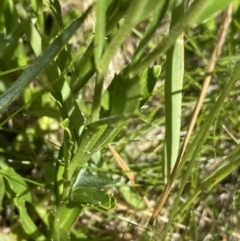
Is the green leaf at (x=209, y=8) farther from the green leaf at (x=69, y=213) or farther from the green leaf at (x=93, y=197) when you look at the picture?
the green leaf at (x=69, y=213)

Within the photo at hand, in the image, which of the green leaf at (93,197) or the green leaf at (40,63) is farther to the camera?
the green leaf at (93,197)

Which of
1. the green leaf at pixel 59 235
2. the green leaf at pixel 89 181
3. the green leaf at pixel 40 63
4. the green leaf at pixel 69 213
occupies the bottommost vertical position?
the green leaf at pixel 59 235

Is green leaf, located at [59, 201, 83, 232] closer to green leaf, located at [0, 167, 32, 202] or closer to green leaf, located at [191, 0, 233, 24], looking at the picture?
green leaf, located at [0, 167, 32, 202]

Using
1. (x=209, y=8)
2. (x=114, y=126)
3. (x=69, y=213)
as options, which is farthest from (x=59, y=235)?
(x=209, y=8)

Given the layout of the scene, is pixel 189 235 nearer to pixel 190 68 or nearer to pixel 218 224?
pixel 218 224

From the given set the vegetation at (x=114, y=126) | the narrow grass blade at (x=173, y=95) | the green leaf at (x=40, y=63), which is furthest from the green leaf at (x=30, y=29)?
the narrow grass blade at (x=173, y=95)

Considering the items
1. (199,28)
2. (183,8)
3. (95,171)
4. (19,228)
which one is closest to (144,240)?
(95,171)

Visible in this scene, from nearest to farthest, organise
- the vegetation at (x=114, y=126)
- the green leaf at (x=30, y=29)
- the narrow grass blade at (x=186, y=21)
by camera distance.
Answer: the narrow grass blade at (x=186, y=21), the vegetation at (x=114, y=126), the green leaf at (x=30, y=29)
